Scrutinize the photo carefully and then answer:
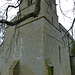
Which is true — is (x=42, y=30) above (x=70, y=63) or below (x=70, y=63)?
above

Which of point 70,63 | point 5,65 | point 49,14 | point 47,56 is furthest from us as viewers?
point 70,63

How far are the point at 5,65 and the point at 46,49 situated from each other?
5.54 m

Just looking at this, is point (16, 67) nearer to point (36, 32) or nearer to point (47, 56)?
point (47, 56)

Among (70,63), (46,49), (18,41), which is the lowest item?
(70,63)

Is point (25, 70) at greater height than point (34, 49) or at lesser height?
lesser

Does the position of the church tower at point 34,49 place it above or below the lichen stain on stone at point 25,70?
above

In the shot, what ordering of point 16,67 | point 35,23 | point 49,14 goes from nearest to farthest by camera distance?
point 16,67 < point 35,23 < point 49,14

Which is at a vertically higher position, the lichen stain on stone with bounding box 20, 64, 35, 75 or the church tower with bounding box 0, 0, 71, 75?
the church tower with bounding box 0, 0, 71, 75

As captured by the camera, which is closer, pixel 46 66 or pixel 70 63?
pixel 46 66

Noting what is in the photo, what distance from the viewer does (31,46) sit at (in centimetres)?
925

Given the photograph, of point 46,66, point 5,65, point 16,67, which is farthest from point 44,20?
point 5,65

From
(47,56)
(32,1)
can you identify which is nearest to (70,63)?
(47,56)

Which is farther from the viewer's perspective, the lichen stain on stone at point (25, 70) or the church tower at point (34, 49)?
the lichen stain on stone at point (25, 70)

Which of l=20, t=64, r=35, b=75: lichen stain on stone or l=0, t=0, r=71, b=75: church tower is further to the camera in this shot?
l=20, t=64, r=35, b=75: lichen stain on stone
